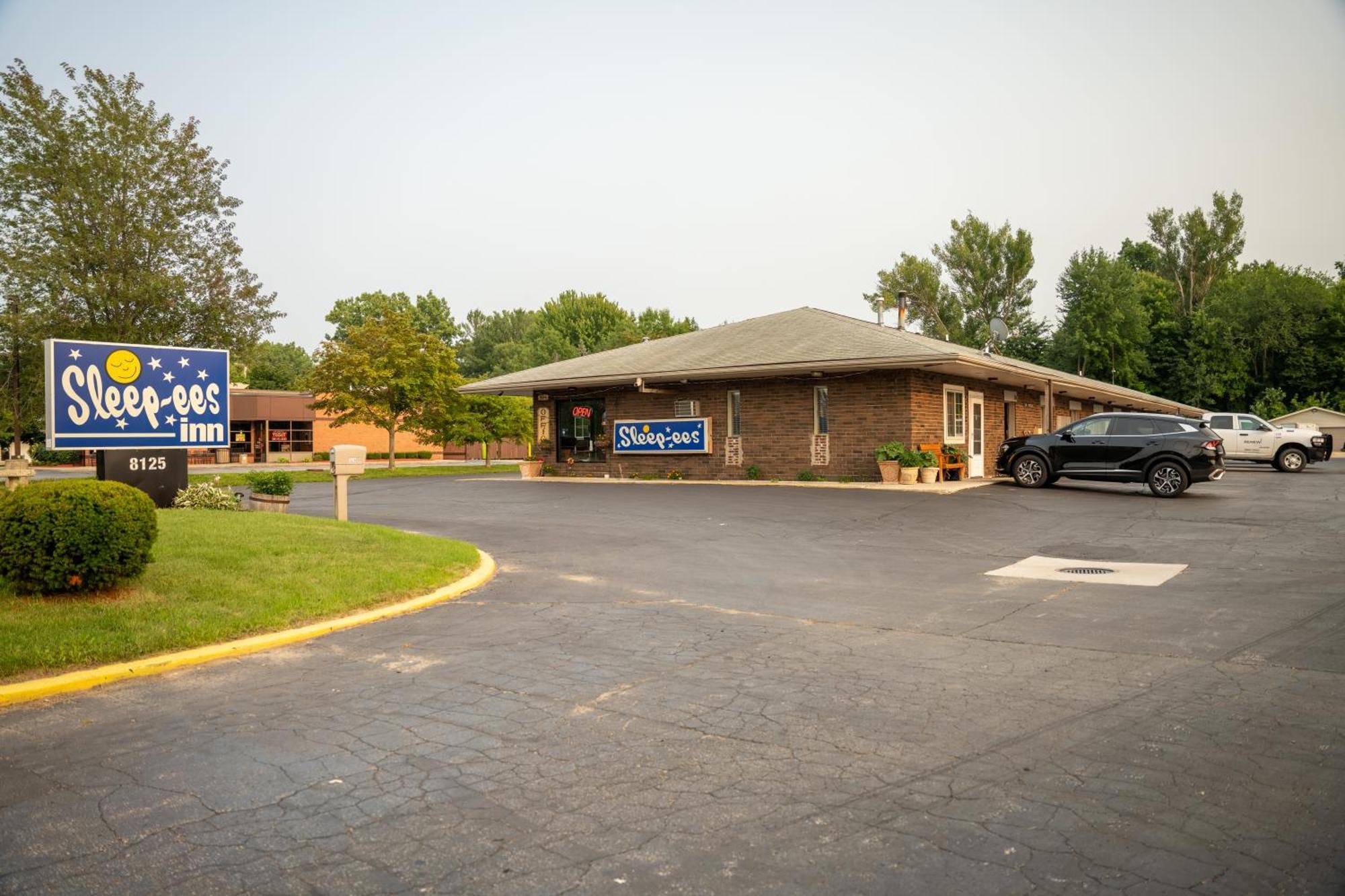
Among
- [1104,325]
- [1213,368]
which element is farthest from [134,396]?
[1213,368]

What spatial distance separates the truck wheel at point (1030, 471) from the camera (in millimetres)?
20484

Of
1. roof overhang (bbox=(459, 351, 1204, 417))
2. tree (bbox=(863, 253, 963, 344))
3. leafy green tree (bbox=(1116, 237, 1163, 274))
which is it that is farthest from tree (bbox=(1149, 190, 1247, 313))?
roof overhang (bbox=(459, 351, 1204, 417))

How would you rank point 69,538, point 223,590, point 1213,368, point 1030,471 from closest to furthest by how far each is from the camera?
point 69,538
point 223,590
point 1030,471
point 1213,368

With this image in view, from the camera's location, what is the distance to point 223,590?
8180mm

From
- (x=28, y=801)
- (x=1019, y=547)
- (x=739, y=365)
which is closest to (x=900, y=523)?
(x=1019, y=547)

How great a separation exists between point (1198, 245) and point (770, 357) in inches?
2495

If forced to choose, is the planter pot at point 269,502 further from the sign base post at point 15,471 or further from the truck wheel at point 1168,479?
the truck wheel at point 1168,479

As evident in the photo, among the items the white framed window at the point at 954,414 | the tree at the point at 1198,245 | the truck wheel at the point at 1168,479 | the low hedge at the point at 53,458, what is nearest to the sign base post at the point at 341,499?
the truck wheel at the point at 1168,479

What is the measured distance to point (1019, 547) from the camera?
12.2 m

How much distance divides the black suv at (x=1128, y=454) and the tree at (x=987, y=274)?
1916 inches

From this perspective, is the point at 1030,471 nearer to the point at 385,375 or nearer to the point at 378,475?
the point at 378,475

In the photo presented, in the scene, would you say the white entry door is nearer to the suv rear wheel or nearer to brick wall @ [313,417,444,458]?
the suv rear wheel

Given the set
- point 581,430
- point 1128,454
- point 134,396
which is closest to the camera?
point 134,396

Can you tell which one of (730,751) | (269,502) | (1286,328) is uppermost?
(1286,328)
